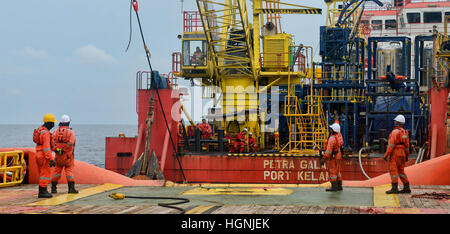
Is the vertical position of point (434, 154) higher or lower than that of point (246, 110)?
lower

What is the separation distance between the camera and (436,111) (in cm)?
1917

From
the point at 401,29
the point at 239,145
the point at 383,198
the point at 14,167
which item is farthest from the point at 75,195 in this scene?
the point at 401,29

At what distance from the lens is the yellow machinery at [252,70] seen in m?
24.4

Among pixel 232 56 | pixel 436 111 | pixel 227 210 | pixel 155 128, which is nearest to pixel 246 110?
pixel 232 56

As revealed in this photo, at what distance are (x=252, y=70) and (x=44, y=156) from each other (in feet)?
51.2

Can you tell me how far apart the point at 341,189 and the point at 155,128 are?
32.7 ft

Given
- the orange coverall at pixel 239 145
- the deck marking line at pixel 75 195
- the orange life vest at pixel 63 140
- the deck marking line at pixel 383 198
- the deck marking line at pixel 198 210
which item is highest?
the orange life vest at pixel 63 140

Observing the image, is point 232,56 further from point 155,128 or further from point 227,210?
point 227,210

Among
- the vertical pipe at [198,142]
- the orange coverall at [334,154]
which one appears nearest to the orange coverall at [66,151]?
the orange coverall at [334,154]

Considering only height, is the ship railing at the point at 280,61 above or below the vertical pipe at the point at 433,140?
above

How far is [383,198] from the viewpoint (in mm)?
10398

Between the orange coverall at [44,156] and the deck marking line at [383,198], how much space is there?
20.8ft

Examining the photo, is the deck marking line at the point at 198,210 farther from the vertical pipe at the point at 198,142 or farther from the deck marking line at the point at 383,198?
the vertical pipe at the point at 198,142

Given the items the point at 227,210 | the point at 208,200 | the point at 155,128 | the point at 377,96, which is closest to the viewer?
the point at 227,210
